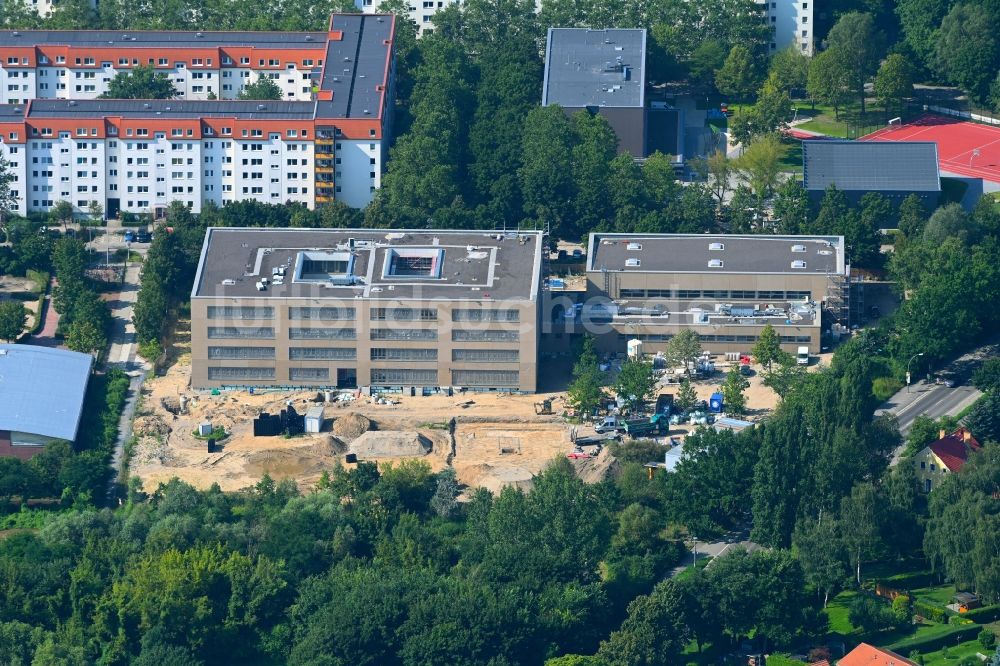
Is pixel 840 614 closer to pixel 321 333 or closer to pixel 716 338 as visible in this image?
pixel 716 338

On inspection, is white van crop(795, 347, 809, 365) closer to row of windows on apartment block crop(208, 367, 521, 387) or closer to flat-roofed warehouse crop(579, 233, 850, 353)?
flat-roofed warehouse crop(579, 233, 850, 353)

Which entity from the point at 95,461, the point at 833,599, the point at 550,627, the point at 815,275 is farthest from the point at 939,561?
the point at 95,461

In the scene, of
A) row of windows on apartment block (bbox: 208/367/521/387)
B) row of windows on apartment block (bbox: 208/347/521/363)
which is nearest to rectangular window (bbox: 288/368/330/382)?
row of windows on apartment block (bbox: 208/367/521/387)

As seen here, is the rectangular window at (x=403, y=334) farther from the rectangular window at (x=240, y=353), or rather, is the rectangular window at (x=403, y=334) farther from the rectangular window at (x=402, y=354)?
the rectangular window at (x=240, y=353)

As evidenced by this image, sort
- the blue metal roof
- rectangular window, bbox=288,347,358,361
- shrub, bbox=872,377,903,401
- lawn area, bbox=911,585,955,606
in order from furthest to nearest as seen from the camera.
Result: 1. rectangular window, bbox=288,347,358,361
2. shrub, bbox=872,377,903,401
3. the blue metal roof
4. lawn area, bbox=911,585,955,606

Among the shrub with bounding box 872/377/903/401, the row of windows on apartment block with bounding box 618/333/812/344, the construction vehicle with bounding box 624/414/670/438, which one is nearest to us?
the construction vehicle with bounding box 624/414/670/438
